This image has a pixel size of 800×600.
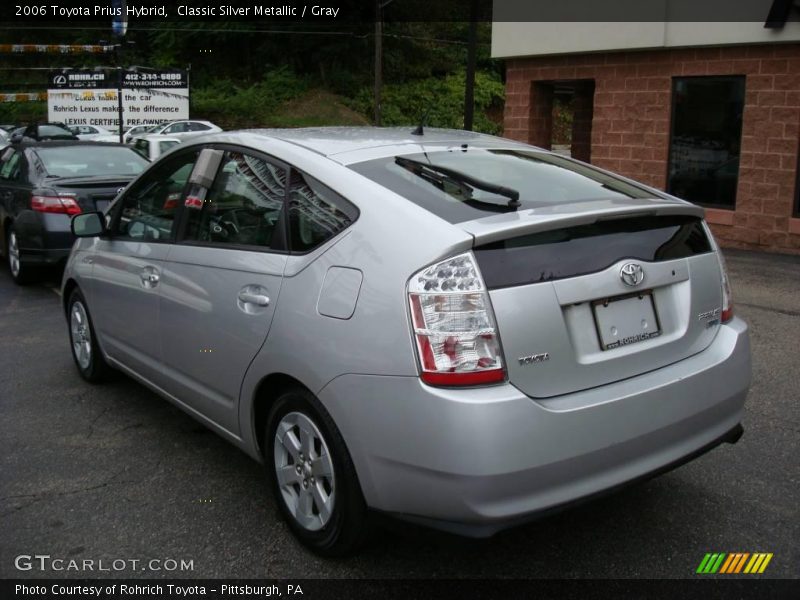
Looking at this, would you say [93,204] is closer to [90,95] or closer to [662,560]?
[662,560]

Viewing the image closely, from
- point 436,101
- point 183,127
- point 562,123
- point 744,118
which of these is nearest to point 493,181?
point 744,118

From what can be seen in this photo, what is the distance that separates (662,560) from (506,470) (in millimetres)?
992

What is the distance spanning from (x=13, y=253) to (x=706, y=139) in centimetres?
888

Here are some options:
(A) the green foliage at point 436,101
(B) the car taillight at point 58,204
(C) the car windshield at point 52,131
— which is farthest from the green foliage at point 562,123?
(B) the car taillight at point 58,204

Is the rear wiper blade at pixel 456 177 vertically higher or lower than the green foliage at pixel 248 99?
lower

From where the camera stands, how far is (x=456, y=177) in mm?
3295

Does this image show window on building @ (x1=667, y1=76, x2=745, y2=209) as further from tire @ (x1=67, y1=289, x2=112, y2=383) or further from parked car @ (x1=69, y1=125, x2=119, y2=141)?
parked car @ (x1=69, y1=125, x2=119, y2=141)

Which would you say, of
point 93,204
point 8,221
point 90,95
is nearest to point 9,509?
point 93,204

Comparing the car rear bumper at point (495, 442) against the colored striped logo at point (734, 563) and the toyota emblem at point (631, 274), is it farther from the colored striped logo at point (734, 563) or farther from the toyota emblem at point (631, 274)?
the colored striped logo at point (734, 563)

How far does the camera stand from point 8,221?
30.2 feet

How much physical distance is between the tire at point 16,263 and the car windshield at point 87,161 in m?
0.82

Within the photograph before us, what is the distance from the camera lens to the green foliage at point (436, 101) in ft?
132

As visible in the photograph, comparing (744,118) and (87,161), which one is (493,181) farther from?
(744,118)

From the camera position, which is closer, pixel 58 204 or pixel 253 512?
pixel 253 512
